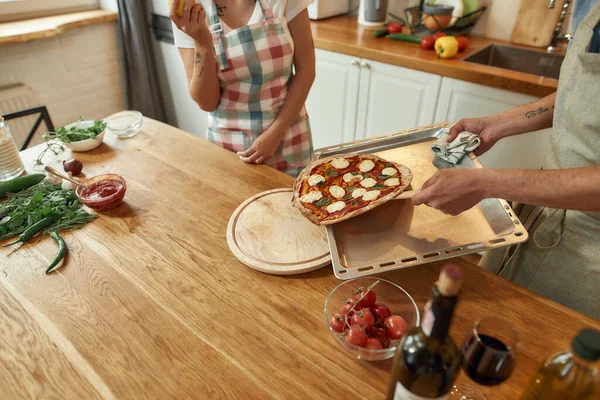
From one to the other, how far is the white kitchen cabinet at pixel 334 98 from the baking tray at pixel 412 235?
4.29 feet

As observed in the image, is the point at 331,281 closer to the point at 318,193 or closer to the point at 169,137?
the point at 318,193

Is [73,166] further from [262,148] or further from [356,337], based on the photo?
[356,337]

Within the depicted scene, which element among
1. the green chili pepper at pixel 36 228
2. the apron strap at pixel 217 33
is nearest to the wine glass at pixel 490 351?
the green chili pepper at pixel 36 228

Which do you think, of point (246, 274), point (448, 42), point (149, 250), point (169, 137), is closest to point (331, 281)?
point (246, 274)

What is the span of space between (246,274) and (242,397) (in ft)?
1.00

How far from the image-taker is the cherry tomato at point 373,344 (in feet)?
2.44

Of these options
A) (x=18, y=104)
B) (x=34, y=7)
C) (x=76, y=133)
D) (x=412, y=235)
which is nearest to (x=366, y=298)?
(x=412, y=235)

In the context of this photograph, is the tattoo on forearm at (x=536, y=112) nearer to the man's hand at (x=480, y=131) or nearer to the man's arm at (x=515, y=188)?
the man's hand at (x=480, y=131)

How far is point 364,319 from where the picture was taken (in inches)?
30.1

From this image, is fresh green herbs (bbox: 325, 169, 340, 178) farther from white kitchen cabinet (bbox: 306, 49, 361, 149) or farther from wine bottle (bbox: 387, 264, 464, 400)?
white kitchen cabinet (bbox: 306, 49, 361, 149)

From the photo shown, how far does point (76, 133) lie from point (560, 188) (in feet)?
4.89

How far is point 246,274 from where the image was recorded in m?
0.97

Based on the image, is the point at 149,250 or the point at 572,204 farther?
the point at 149,250

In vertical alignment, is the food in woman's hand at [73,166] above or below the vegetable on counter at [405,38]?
below
